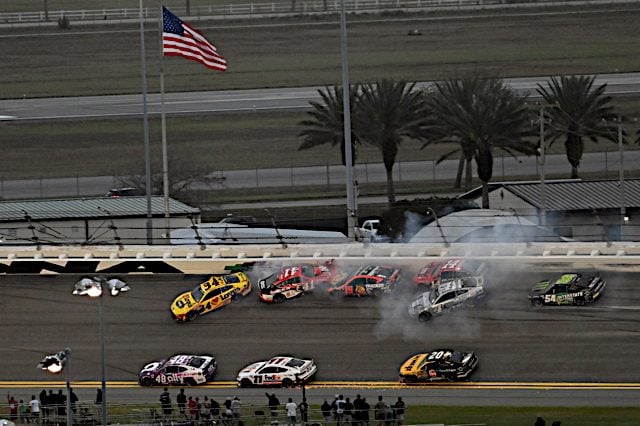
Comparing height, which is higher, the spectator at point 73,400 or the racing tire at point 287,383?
the racing tire at point 287,383

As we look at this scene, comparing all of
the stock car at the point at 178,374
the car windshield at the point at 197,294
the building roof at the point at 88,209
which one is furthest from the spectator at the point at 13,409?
the building roof at the point at 88,209

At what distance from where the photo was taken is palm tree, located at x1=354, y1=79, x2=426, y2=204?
73250 millimetres

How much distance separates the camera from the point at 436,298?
44281 millimetres

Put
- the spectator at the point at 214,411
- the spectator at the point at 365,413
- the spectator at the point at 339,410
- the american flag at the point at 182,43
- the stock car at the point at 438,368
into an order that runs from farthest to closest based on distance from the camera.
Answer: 1. the american flag at the point at 182,43
2. the stock car at the point at 438,368
3. the spectator at the point at 214,411
4. the spectator at the point at 365,413
5. the spectator at the point at 339,410

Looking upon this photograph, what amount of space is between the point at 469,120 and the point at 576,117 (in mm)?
6694

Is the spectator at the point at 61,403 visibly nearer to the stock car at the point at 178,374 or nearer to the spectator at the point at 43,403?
the spectator at the point at 43,403

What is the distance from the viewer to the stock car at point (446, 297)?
144ft

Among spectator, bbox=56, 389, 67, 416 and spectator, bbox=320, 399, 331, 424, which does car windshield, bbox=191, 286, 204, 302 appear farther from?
spectator, bbox=320, 399, 331, 424

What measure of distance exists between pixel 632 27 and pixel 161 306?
222ft

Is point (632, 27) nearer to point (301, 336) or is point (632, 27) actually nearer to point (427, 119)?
point (427, 119)

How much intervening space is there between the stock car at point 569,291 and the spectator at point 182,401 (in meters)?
10.4

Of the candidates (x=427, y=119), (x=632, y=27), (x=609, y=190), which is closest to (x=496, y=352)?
(x=609, y=190)

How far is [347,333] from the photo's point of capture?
4359 cm

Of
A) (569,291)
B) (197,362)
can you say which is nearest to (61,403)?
(197,362)
